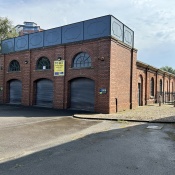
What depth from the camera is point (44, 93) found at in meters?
20.6

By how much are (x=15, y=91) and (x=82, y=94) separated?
894 cm

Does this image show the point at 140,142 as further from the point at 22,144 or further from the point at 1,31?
the point at 1,31

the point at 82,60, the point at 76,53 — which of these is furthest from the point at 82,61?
the point at 76,53

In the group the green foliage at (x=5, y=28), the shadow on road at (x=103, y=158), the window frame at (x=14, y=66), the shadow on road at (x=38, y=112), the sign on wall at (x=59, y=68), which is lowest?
the shadow on road at (x=103, y=158)

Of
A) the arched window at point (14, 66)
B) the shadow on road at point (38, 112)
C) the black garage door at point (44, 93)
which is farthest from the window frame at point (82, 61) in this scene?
the arched window at point (14, 66)

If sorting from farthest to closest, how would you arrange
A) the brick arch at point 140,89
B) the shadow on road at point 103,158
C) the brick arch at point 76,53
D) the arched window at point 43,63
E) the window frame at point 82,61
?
the brick arch at point 140,89, the arched window at point 43,63, the window frame at point 82,61, the brick arch at point 76,53, the shadow on road at point 103,158

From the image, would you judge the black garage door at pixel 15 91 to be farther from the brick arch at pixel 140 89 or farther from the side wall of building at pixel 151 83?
the brick arch at pixel 140 89

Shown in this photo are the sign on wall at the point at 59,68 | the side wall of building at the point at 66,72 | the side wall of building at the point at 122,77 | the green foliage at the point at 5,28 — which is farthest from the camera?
the green foliage at the point at 5,28

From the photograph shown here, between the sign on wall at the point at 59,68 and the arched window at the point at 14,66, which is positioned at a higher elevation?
the arched window at the point at 14,66

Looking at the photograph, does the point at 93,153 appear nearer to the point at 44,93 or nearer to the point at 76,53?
the point at 76,53

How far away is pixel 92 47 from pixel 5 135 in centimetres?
1012

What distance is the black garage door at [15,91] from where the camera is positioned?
22758mm

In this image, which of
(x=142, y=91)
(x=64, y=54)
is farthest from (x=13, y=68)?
(x=142, y=91)

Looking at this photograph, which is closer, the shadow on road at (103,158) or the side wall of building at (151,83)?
the shadow on road at (103,158)
